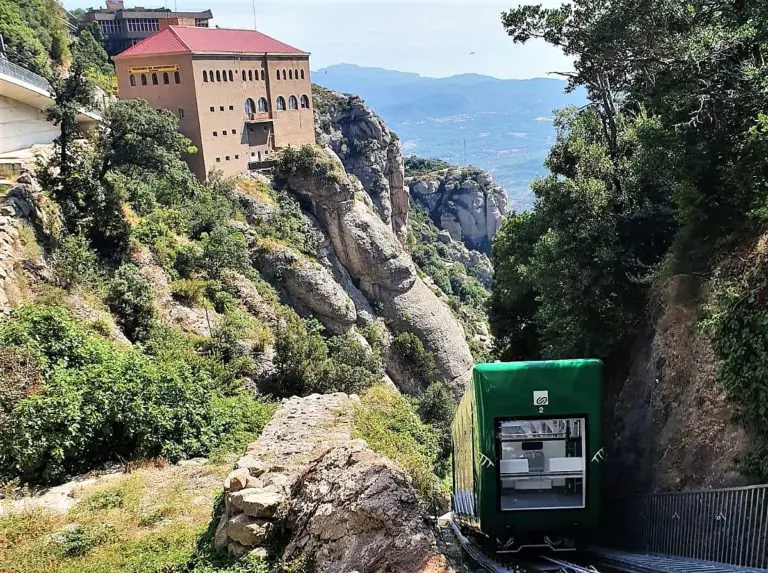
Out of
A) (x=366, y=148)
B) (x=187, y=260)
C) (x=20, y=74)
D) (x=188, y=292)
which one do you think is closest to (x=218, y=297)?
(x=188, y=292)

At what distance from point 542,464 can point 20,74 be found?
29.7 m

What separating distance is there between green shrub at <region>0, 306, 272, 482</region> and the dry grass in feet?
4.57

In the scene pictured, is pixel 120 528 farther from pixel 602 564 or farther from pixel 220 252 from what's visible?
pixel 220 252

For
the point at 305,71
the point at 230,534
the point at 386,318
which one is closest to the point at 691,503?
the point at 230,534

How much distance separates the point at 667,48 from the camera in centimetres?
1457

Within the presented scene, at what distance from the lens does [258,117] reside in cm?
5316

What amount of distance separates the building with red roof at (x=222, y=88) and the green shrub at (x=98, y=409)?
33.1 m

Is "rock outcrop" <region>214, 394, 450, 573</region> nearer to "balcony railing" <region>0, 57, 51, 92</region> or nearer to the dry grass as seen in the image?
the dry grass

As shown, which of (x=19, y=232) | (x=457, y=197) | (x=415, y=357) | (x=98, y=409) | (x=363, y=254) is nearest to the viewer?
(x=98, y=409)

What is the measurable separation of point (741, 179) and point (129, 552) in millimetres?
13144

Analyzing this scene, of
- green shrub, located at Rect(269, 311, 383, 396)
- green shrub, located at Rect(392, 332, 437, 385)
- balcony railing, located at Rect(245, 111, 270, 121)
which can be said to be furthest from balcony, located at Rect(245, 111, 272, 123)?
green shrub, located at Rect(269, 311, 383, 396)

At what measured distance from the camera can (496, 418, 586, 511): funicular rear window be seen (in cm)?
970

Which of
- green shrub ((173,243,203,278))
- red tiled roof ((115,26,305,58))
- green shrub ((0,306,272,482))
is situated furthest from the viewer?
red tiled roof ((115,26,305,58))

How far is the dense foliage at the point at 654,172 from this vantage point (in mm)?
11781
